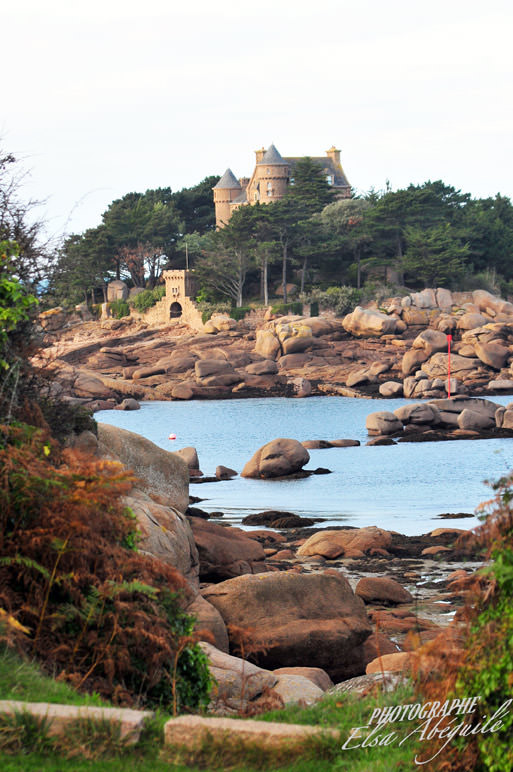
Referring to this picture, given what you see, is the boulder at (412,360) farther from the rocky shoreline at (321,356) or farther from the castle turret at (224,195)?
the castle turret at (224,195)

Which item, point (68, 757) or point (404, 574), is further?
point (404, 574)

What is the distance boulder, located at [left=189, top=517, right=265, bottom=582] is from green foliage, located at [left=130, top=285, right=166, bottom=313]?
224 ft

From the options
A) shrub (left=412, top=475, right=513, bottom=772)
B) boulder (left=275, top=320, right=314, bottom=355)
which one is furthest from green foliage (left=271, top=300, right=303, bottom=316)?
shrub (left=412, top=475, right=513, bottom=772)

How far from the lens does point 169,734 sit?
5.26m

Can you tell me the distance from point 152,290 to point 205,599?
7428cm

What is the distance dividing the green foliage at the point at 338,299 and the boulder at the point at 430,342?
34.1 ft

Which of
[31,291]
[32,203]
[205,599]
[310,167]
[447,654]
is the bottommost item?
[205,599]

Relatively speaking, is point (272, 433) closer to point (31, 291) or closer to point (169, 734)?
point (31, 291)

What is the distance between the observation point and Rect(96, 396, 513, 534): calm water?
87.6ft

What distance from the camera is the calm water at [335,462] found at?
2670 cm

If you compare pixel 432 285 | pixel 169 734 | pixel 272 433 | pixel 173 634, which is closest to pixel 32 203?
pixel 173 634

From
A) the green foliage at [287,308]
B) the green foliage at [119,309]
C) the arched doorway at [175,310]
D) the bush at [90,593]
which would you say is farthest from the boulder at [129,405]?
the bush at [90,593]

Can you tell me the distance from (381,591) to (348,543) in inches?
183

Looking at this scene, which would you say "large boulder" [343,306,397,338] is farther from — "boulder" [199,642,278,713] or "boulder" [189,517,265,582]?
"boulder" [199,642,278,713]
